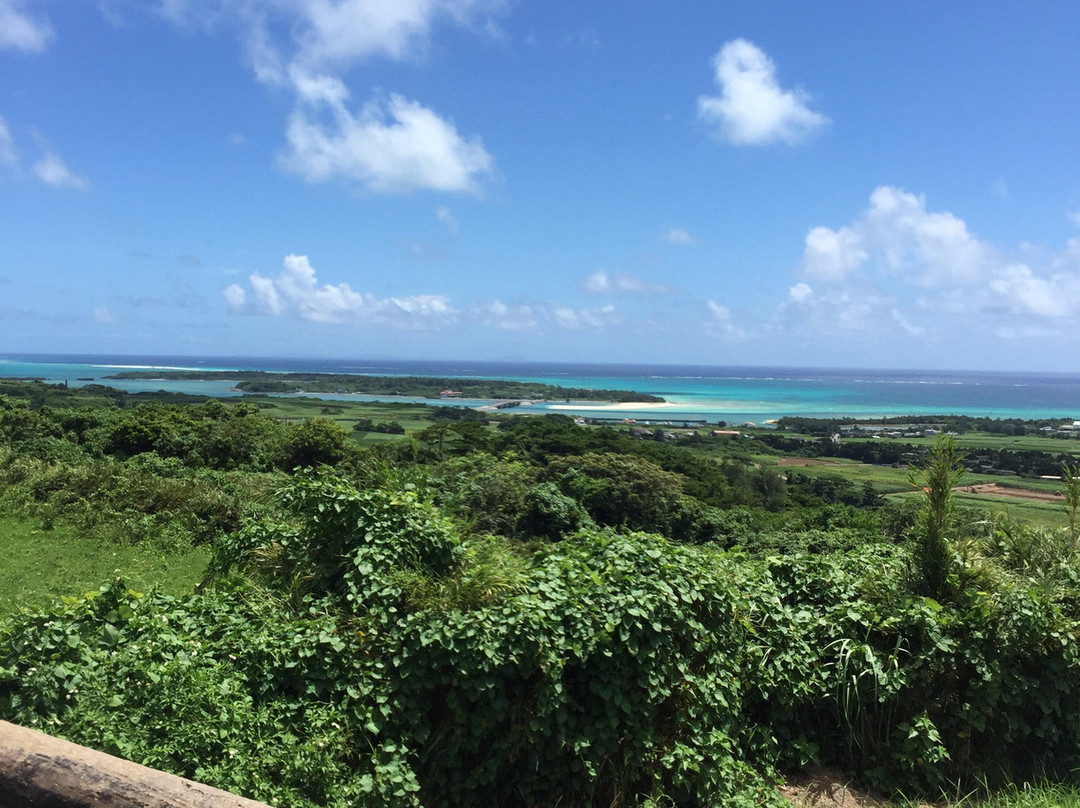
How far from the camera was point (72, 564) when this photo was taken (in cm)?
912

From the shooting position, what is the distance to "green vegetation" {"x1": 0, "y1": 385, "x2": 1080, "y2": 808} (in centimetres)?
298

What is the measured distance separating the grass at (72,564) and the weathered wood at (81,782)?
222 inches

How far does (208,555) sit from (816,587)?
902cm

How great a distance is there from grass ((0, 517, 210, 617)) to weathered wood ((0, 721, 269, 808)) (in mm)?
5640

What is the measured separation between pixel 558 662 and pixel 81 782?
78.6 inches

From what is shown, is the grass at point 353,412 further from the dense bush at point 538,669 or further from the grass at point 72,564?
the dense bush at point 538,669

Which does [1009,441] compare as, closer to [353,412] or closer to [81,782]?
[353,412]

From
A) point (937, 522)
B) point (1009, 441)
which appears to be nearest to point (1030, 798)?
point (937, 522)

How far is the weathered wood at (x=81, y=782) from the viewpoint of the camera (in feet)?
5.65

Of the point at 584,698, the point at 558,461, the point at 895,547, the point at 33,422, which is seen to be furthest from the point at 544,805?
the point at 33,422

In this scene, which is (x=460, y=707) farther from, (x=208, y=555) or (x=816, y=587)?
(x=208, y=555)

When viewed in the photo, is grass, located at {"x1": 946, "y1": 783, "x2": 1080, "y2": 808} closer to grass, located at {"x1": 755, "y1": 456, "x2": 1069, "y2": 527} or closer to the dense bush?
the dense bush

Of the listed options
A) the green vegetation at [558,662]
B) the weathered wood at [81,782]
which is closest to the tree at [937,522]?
the green vegetation at [558,662]

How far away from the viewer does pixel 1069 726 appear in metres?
4.00
